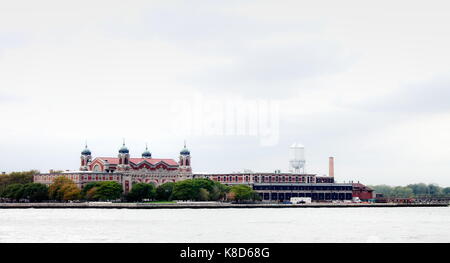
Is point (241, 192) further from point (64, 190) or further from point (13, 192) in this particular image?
point (13, 192)

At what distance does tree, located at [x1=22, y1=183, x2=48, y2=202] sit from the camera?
186m

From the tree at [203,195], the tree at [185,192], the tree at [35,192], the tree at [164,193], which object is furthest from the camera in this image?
the tree at [35,192]

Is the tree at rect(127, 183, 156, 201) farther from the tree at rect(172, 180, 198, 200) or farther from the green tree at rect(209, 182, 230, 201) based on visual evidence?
the green tree at rect(209, 182, 230, 201)

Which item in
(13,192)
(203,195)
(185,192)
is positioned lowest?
(203,195)

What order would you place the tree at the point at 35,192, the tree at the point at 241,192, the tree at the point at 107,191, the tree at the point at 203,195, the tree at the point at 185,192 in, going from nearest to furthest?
1. the tree at the point at 107,191
2. the tree at the point at 185,192
3. the tree at the point at 203,195
4. the tree at the point at 35,192
5. the tree at the point at 241,192

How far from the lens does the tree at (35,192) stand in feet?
609

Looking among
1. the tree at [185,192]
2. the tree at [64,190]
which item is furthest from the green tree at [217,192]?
the tree at [64,190]

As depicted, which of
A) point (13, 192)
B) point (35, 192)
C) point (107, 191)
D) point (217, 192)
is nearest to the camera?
point (107, 191)

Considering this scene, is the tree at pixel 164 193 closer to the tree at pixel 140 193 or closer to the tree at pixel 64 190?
the tree at pixel 140 193

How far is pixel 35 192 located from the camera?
185 metres

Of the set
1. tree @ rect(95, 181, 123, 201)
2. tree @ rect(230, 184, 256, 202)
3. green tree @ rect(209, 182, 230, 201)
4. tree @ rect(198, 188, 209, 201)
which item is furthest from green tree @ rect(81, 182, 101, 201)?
tree @ rect(230, 184, 256, 202)

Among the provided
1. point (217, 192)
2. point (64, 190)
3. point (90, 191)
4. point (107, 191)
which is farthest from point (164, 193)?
point (64, 190)
